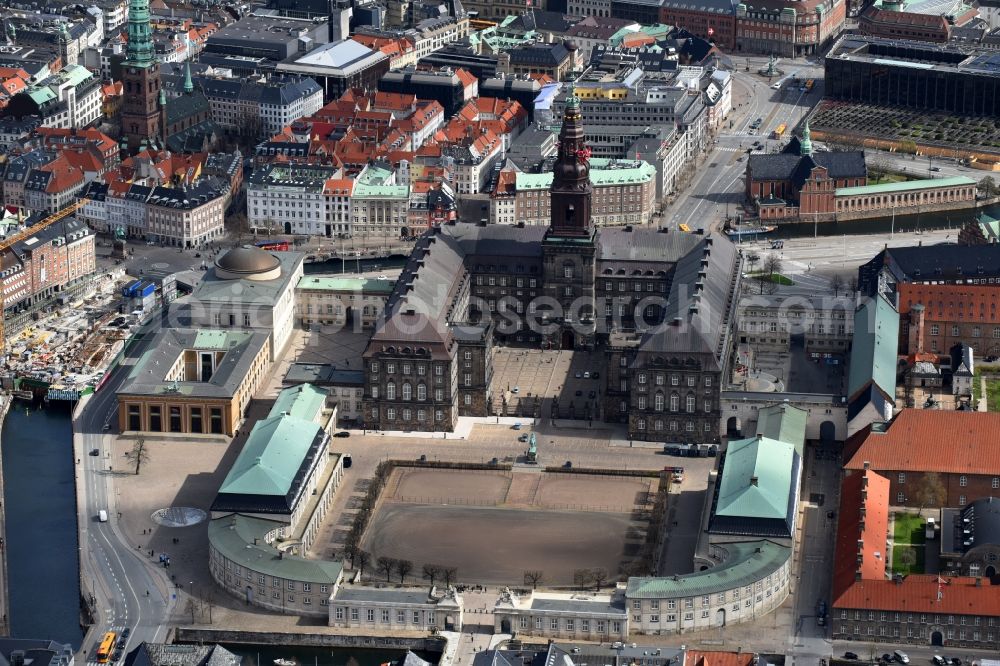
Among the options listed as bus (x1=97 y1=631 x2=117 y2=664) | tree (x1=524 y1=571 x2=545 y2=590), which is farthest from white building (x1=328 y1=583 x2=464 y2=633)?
bus (x1=97 y1=631 x2=117 y2=664)

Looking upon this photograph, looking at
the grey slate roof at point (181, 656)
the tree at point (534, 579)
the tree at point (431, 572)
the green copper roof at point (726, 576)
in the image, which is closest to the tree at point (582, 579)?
the tree at point (534, 579)

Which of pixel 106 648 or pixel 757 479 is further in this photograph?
pixel 757 479

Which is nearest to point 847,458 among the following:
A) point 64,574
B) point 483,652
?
point 483,652

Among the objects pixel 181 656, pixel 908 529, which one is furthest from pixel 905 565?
pixel 181 656

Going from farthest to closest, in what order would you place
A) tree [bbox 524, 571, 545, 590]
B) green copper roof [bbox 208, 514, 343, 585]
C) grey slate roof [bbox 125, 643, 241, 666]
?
tree [bbox 524, 571, 545, 590], green copper roof [bbox 208, 514, 343, 585], grey slate roof [bbox 125, 643, 241, 666]

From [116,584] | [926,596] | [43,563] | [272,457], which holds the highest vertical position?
[272,457]

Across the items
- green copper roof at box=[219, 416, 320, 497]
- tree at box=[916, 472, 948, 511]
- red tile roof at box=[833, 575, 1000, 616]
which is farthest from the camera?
tree at box=[916, 472, 948, 511]

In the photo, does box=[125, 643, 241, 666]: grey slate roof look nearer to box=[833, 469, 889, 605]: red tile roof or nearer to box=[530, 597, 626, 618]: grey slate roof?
box=[530, 597, 626, 618]: grey slate roof

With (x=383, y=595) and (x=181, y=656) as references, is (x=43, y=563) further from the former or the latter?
(x=181, y=656)
